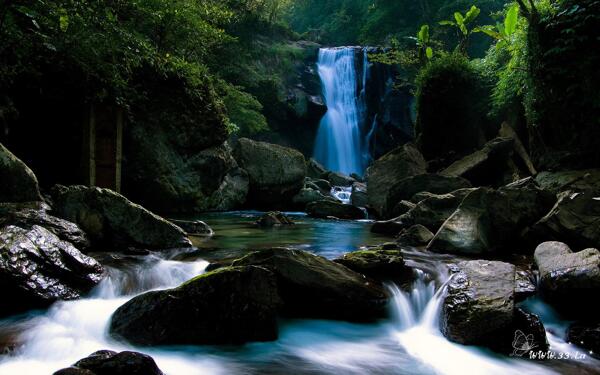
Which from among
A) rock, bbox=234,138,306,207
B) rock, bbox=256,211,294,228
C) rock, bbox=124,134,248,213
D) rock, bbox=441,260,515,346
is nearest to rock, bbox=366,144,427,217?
rock, bbox=256,211,294,228

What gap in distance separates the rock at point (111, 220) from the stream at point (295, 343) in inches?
25.7

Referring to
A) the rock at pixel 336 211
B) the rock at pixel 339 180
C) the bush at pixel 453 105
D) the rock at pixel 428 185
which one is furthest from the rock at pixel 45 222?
the rock at pixel 339 180

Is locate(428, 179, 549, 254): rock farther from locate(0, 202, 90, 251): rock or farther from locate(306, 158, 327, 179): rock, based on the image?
locate(306, 158, 327, 179): rock

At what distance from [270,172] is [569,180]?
31.2 feet

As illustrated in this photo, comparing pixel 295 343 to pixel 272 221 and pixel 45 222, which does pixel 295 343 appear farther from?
pixel 272 221

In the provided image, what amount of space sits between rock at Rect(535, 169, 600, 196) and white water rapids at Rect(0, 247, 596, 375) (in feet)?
15.9

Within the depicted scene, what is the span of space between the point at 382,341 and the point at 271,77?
2329 cm

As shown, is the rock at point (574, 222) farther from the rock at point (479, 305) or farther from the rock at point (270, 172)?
the rock at point (270, 172)

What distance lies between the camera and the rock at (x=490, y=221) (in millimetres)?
6220

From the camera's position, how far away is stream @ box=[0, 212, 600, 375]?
3.62 m

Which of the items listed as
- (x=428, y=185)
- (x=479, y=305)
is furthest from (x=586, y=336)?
(x=428, y=185)

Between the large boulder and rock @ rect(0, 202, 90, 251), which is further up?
the large boulder

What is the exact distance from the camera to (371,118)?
27.2 metres

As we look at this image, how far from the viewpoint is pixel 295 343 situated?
13.5 feet
